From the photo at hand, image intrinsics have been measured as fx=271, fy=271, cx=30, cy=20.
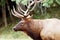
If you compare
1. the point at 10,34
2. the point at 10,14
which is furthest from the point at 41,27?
the point at 10,14

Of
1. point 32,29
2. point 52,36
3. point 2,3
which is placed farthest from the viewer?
point 2,3

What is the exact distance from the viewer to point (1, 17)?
22703 millimetres

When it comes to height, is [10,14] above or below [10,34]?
above

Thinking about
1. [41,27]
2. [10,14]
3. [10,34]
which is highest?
[41,27]

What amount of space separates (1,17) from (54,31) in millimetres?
14709

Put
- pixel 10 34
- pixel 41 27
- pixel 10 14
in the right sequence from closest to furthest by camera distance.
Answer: pixel 41 27 → pixel 10 34 → pixel 10 14

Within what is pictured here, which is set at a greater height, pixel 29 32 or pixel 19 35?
pixel 29 32

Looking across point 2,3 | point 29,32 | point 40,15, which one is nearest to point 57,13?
point 40,15

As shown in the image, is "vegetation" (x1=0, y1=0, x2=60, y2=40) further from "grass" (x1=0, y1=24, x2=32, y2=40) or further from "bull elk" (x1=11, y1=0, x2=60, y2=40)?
"bull elk" (x1=11, y1=0, x2=60, y2=40)

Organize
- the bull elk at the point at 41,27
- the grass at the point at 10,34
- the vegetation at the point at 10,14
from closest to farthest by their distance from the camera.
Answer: the bull elk at the point at 41,27, the grass at the point at 10,34, the vegetation at the point at 10,14

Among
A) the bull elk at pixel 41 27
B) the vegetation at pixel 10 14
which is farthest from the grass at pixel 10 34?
the bull elk at pixel 41 27

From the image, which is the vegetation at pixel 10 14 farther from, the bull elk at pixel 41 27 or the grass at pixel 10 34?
the bull elk at pixel 41 27

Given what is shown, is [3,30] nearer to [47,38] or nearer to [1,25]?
[1,25]

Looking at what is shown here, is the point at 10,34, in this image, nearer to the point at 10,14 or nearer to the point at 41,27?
the point at 10,14
